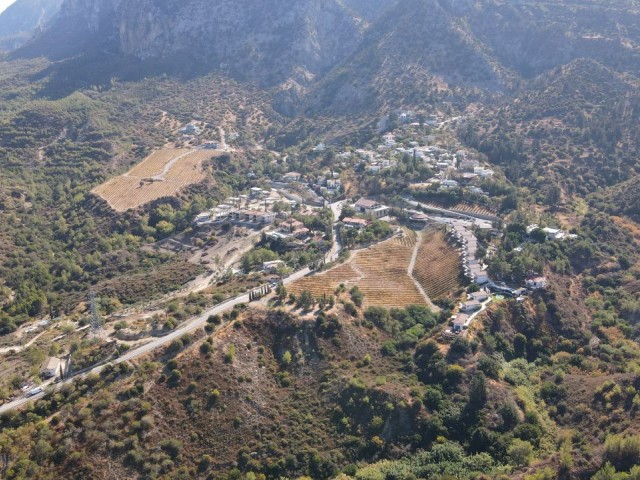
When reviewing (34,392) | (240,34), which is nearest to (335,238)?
(34,392)

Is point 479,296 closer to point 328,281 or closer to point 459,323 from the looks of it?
point 459,323

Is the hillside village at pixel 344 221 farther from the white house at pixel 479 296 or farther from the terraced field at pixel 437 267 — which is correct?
the terraced field at pixel 437 267

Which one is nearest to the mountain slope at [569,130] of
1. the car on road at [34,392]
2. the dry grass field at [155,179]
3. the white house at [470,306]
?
the white house at [470,306]

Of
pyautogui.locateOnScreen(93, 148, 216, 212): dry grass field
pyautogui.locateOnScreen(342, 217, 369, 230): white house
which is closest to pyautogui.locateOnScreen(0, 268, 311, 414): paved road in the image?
pyautogui.locateOnScreen(342, 217, 369, 230): white house

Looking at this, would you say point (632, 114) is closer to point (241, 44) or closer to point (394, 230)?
point (394, 230)

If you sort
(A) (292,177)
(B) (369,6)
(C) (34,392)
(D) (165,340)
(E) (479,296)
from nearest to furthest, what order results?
(C) (34,392) < (D) (165,340) < (E) (479,296) < (A) (292,177) < (B) (369,6)

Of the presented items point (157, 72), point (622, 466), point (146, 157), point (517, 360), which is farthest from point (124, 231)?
point (157, 72)
